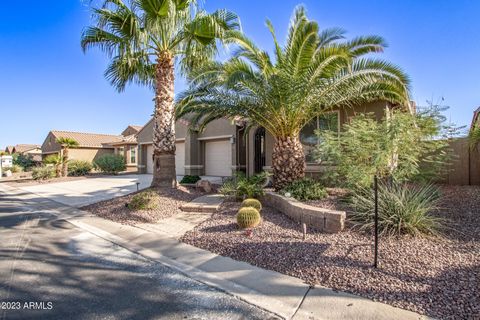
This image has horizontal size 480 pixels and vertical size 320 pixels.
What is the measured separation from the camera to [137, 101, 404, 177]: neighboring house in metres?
10.7

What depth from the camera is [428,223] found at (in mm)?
5051

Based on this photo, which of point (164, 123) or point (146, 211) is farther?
point (164, 123)

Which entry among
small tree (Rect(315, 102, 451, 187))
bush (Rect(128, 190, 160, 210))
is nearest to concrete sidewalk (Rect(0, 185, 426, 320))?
bush (Rect(128, 190, 160, 210))

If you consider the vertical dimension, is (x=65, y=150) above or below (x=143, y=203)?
above

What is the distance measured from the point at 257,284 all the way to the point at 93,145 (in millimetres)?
32502

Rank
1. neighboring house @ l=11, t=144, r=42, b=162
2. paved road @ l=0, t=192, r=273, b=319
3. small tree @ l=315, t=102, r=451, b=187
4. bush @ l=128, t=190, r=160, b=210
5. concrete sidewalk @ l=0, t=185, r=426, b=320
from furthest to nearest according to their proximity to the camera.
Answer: neighboring house @ l=11, t=144, r=42, b=162, bush @ l=128, t=190, r=160, b=210, small tree @ l=315, t=102, r=451, b=187, paved road @ l=0, t=192, r=273, b=319, concrete sidewalk @ l=0, t=185, r=426, b=320

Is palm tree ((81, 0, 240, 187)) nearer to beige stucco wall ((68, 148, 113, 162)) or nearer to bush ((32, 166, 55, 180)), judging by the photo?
Answer: bush ((32, 166, 55, 180))

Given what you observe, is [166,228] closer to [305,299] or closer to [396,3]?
[305,299]

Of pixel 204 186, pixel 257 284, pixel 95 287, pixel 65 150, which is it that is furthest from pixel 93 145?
pixel 257 284

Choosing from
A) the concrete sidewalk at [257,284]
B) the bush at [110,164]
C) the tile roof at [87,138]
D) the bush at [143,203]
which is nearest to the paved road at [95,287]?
the concrete sidewalk at [257,284]

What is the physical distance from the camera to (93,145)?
31047mm

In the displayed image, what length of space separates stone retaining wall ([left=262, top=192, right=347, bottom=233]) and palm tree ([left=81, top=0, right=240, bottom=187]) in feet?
16.7


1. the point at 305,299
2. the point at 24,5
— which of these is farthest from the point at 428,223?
the point at 24,5

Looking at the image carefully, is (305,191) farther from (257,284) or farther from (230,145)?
(230,145)
